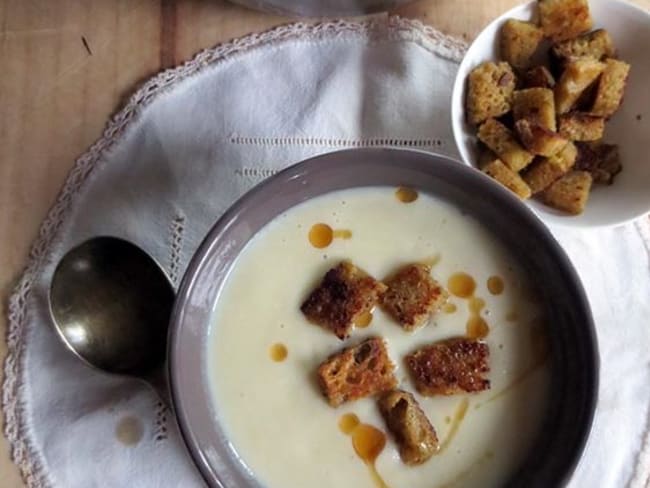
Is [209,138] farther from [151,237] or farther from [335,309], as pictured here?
[335,309]

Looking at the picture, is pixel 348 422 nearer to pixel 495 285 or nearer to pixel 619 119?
pixel 495 285

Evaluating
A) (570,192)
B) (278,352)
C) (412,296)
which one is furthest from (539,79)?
(278,352)

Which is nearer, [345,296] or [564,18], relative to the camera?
[345,296]

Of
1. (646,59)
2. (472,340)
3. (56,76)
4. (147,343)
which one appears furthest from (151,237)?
(646,59)

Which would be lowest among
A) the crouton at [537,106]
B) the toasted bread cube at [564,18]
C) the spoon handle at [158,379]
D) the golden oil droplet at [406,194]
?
the spoon handle at [158,379]

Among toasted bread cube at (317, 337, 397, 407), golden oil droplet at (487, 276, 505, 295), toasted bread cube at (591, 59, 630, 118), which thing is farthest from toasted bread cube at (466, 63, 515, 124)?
toasted bread cube at (317, 337, 397, 407)

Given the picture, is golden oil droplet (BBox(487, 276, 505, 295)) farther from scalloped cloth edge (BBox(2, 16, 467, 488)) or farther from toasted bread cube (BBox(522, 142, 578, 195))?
scalloped cloth edge (BBox(2, 16, 467, 488))

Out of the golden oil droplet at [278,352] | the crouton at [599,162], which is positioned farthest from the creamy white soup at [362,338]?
the crouton at [599,162]

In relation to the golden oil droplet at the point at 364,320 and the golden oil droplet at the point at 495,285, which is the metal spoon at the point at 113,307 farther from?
the golden oil droplet at the point at 495,285
